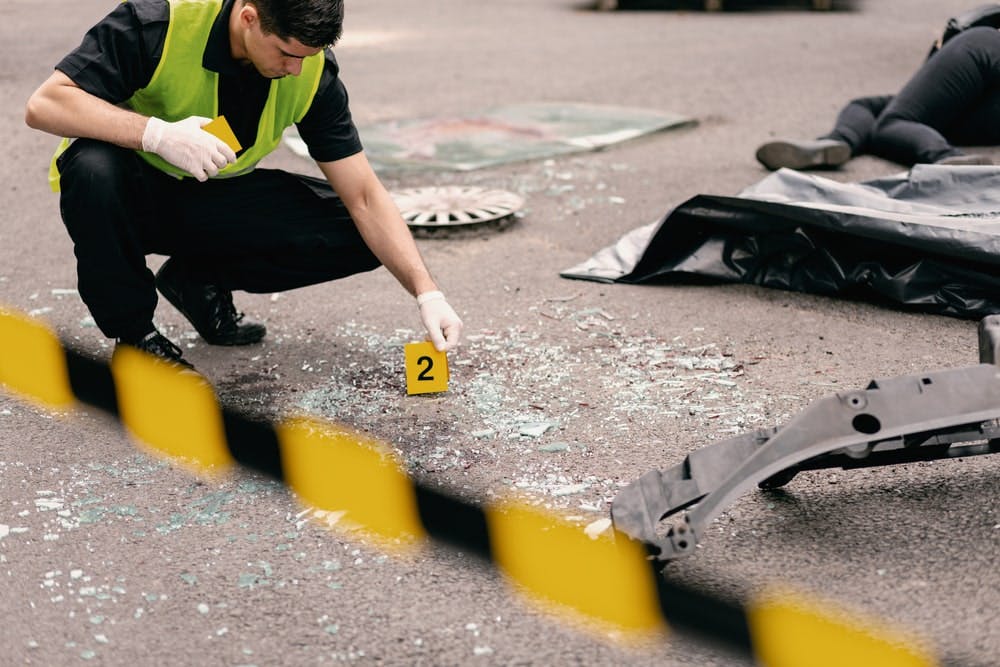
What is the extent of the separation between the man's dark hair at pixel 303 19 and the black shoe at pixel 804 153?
9.44ft

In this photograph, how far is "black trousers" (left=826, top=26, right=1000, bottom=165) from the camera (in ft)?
16.4

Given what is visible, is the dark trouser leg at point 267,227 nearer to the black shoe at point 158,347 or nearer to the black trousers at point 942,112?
the black shoe at point 158,347

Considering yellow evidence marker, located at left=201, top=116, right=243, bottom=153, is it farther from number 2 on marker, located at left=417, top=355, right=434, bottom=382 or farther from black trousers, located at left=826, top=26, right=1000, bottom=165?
black trousers, located at left=826, top=26, right=1000, bottom=165

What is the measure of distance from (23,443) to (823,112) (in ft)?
16.6

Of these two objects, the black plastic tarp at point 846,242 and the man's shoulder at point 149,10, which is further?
the black plastic tarp at point 846,242

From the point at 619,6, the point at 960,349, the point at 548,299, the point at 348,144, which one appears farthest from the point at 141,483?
the point at 619,6

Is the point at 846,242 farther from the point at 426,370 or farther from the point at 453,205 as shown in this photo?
the point at 453,205

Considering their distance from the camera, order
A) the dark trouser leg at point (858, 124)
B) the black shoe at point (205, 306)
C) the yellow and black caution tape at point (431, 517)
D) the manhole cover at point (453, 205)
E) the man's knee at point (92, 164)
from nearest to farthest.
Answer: the yellow and black caution tape at point (431, 517) < the man's knee at point (92, 164) < the black shoe at point (205, 306) < the manhole cover at point (453, 205) < the dark trouser leg at point (858, 124)

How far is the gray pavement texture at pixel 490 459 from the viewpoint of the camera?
2.00 m

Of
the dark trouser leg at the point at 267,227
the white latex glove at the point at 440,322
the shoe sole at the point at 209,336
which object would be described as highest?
the dark trouser leg at the point at 267,227

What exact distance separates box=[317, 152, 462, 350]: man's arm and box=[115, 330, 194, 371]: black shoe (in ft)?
1.99

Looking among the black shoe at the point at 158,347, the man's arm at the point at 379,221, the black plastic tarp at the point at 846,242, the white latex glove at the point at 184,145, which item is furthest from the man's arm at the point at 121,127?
the black plastic tarp at the point at 846,242

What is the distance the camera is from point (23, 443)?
A: 276 cm

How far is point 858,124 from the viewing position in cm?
544
